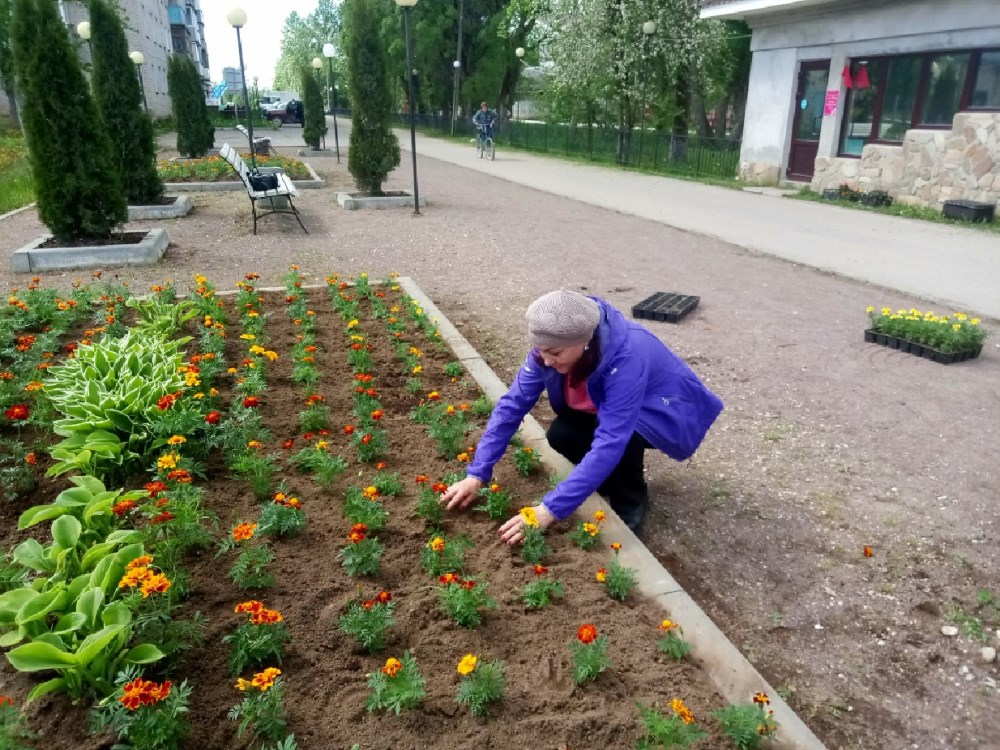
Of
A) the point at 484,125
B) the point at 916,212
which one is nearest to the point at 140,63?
the point at 484,125

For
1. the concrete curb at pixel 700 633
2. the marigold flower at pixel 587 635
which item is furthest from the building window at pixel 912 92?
the marigold flower at pixel 587 635

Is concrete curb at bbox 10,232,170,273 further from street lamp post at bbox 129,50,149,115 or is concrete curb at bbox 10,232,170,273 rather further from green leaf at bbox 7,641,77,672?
green leaf at bbox 7,641,77,672

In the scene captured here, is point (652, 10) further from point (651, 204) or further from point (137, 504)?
point (137, 504)

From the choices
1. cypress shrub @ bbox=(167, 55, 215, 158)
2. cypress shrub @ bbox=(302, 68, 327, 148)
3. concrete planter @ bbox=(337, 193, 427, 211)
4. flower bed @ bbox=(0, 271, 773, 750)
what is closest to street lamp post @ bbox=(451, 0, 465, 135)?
cypress shrub @ bbox=(302, 68, 327, 148)

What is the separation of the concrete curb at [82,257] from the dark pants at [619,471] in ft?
22.0

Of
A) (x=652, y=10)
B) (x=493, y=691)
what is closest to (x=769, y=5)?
(x=652, y=10)

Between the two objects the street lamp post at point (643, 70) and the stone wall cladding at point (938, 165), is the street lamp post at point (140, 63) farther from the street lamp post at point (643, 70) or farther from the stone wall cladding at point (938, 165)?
the stone wall cladding at point (938, 165)

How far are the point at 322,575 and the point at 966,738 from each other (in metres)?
2.14

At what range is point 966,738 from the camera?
7.45 feet

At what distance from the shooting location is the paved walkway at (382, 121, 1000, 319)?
7.99 m

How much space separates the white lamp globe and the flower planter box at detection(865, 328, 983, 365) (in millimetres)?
14678

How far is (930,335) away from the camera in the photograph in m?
5.48

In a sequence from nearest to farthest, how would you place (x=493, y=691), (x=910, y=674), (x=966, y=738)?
(x=493, y=691) < (x=966, y=738) < (x=910, y=674)

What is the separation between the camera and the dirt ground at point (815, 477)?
254cm
